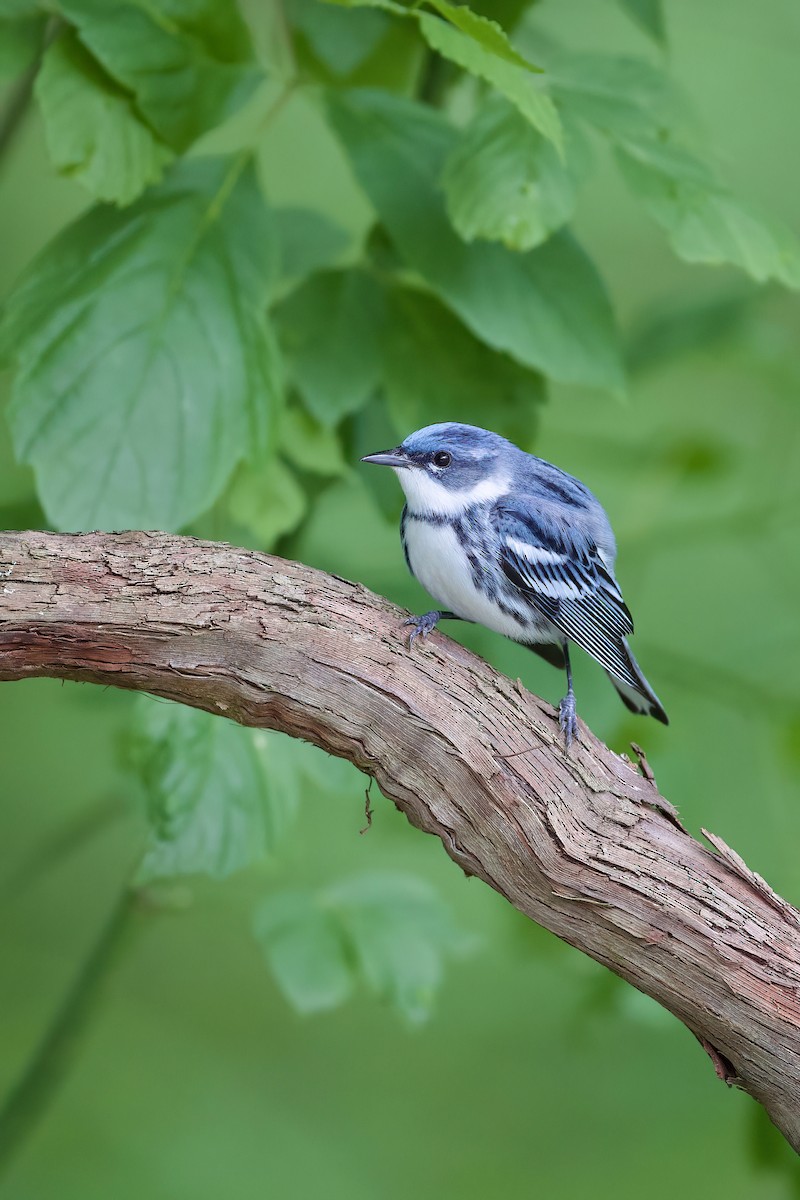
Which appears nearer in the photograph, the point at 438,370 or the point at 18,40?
the point at 18,40

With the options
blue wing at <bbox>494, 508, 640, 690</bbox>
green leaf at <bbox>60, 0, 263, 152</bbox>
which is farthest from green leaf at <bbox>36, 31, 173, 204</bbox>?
blue wing at <bbox>494, 508, 640, 690</bbox>

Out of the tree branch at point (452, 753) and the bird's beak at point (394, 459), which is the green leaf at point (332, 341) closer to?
the bird's beak at point (394, 459)

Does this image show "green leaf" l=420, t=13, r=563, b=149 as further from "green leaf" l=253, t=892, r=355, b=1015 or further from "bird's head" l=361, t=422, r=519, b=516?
"green leaf" l=253, t=892, r=355, b=1015

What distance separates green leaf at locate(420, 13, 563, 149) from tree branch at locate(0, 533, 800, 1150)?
14.7 inches

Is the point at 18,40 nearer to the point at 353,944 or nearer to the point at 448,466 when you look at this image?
the point at 448,466

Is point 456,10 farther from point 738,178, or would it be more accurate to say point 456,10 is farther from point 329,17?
point 738,178

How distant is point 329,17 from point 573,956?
1.31m

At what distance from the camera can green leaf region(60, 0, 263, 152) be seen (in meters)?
0.95

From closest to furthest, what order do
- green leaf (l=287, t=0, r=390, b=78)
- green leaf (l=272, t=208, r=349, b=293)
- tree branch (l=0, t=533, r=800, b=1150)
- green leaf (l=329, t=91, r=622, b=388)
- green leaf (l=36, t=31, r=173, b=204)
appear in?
1. tree branch (l=0, t=533, r=800, b=1150)
2. green leaf (l=36, t=31, r=173, b=204)
3. green leaf (l=329, t=91, r=622, b=388)
4. green leaf (l=287, t=0, r=390, b=78)
5. green leaf (l=272, t=208, r=349, b=293)

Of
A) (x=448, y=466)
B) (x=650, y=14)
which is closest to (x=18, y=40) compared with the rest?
(x=448, y=466)

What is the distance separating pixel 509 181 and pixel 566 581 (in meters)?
0.33

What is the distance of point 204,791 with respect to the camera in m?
1.10

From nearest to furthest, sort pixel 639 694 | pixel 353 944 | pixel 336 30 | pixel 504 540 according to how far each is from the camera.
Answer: pixel 504 540, pixel 639 694, pixel 336 30, pixel 353 944

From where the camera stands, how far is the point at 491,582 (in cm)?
93
